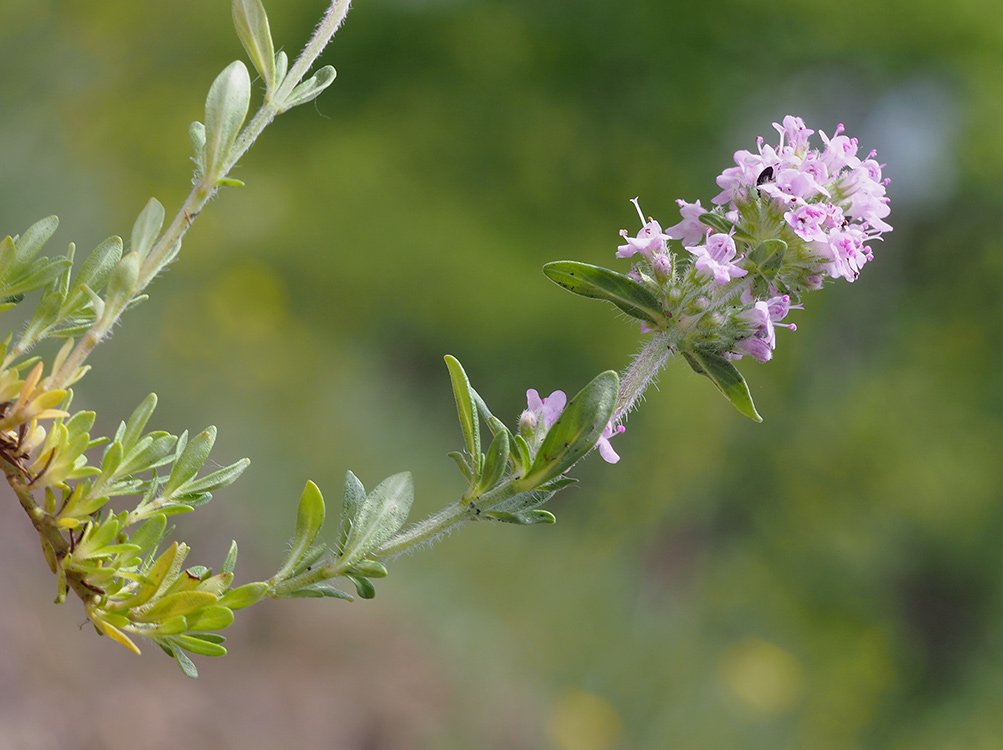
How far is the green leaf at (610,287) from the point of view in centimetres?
89

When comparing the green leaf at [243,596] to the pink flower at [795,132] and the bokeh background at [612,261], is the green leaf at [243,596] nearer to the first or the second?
the pink flower at [795,132]

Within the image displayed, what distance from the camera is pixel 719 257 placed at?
33.8 inches

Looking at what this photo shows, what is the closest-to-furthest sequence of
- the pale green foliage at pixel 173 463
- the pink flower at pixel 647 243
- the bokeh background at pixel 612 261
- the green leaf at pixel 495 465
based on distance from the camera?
the pale green foliage at pixel 173 463 < the green leaf at pixel 495 465 < the pink flower at pixel 647 243 < the bokeh background at pixel 612 261

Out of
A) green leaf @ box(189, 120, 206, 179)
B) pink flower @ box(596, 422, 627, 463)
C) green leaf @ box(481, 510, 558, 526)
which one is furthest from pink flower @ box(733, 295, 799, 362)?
green leaf @ box(189, 120, 206, 179)

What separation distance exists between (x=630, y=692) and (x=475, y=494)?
14.5ft

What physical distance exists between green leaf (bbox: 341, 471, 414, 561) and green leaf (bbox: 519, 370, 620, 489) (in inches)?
4.1

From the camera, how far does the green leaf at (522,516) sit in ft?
2.58

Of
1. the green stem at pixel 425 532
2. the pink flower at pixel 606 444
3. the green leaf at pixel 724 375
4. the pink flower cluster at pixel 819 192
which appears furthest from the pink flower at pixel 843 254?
the green stem at pixel 425 532

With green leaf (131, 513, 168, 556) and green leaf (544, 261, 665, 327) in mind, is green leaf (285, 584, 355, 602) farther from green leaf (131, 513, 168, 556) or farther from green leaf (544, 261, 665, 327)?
green leaf (544, 261, 665, 327)

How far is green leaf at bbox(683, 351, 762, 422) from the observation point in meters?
0.88

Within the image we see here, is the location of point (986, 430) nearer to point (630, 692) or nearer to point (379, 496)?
point (630, 692)

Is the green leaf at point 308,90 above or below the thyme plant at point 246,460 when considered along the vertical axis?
above

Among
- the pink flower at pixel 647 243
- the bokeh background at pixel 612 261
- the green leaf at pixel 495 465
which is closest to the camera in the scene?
the green leaf at pixel 495 465

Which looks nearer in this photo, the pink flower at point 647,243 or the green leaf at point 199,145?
the green leaf at point 199,145
